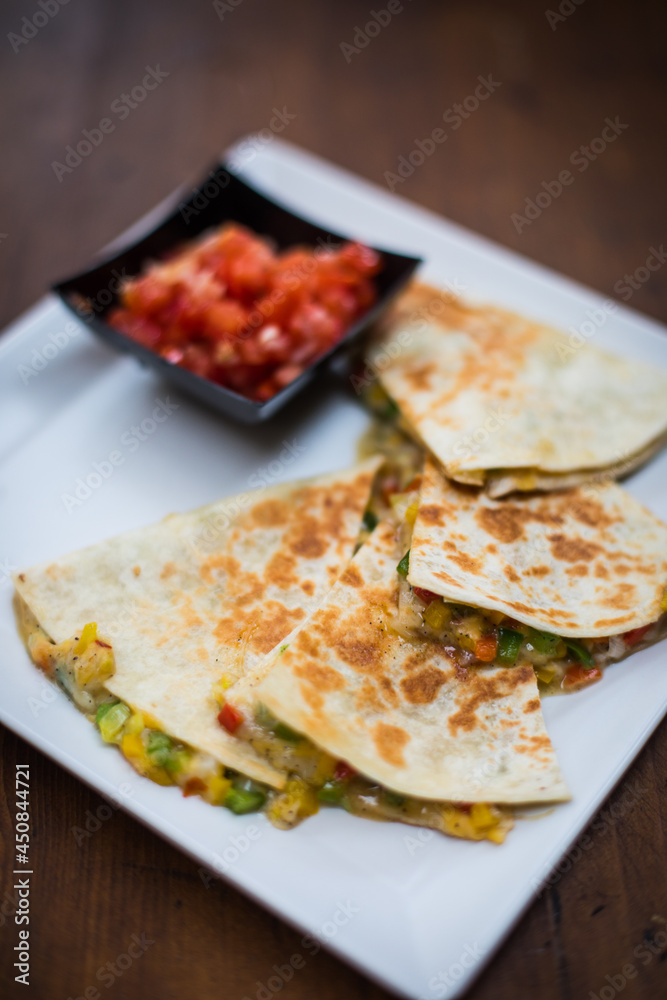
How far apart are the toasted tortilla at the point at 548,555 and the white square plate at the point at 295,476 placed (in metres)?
0.22

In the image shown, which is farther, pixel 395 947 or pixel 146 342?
pixel 146 342

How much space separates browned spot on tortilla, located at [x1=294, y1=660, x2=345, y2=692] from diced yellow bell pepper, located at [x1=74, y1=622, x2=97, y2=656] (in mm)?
773

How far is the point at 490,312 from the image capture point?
4.36 metres

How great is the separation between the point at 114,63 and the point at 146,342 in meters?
3.28

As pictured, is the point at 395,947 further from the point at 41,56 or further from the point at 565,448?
the point at 41,56

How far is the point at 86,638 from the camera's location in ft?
9.93

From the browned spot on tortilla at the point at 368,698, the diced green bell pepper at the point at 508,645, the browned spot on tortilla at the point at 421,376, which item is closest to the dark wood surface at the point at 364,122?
the diced green bell pepper at the point at 508,645

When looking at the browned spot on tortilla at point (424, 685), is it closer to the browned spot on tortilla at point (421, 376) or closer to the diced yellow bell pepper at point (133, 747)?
the diced yellow bell pepper at point (133, 747)

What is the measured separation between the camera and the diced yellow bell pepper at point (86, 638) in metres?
3.01

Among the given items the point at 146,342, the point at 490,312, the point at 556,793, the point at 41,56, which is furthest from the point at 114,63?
the point at 556,793

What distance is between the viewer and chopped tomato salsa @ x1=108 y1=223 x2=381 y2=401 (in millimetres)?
3863

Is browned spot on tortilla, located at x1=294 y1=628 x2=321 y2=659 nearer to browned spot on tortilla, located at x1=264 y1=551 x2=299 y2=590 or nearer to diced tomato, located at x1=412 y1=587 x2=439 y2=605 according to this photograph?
browned spot on tortilla, located at x1=264 y1=551 x2=299 y2=590

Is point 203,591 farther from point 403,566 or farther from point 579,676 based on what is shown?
point 579,676

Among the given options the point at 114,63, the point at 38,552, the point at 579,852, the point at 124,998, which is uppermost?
the point at 114,63
